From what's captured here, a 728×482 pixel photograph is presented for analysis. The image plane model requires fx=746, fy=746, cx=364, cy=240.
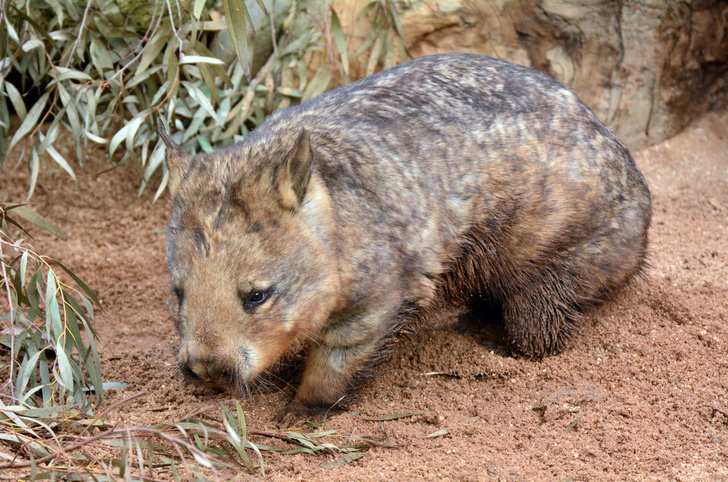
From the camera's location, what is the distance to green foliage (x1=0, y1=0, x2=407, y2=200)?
4121mm

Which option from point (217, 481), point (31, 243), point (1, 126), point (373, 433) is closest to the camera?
point (217, 481)

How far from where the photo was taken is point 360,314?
2.97 metres

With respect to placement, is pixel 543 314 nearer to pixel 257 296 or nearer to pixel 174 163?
pixel 257 296

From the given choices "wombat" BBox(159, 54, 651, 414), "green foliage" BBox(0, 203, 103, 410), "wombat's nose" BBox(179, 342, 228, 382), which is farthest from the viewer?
"green foliage" BBox(0, 203, 103, 410)

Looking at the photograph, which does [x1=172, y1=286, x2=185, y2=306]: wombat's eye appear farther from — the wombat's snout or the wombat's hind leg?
the wombat's hind leg

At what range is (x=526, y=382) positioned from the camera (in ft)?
11.0

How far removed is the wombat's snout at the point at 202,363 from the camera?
2.52 metres

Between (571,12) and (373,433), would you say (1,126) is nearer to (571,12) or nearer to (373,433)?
(373,433)

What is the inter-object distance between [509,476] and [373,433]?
60 cm

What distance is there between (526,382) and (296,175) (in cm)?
147

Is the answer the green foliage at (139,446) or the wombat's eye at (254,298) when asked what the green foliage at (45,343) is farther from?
the wombat's eye at (254,298)

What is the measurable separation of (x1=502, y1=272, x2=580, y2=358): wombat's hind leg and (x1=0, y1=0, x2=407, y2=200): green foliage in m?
1.93

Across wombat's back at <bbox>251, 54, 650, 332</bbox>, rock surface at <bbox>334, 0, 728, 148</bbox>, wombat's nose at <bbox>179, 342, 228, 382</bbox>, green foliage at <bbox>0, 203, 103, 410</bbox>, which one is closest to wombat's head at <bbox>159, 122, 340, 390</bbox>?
wombat's nose at <bbox>179, 342, 228, 382</bbox>

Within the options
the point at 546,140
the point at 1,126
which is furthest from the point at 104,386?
the point at 546,140
